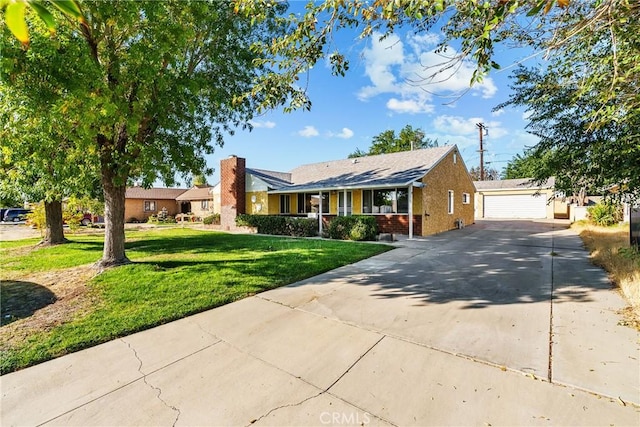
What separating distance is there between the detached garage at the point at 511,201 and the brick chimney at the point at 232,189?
935 inches

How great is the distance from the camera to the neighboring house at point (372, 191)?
49.9 feet

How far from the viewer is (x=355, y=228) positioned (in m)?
14.0

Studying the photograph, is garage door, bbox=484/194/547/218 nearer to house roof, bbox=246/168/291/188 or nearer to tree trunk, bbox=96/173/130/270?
house roof, bbox=246/168/291/188

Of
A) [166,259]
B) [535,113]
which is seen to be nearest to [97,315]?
[166,259]

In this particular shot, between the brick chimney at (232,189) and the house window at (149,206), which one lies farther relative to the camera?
the house window at (149,206)

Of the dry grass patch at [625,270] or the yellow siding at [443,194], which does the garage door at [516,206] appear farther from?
the dry grass patch at [625,270]

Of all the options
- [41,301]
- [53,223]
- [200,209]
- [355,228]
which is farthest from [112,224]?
[200,209]

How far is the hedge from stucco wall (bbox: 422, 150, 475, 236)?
19.3 ft

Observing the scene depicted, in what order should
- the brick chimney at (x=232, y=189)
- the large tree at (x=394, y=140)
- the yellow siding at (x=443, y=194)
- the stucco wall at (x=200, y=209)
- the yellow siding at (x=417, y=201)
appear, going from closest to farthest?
the yellow siding at (x=417, y=201), the yellow siding at (x=443, y=194), the brick chimney at (x=232, y=189), the stucco wall at (x=200, y=209), the large tree at (x=394, y=140)

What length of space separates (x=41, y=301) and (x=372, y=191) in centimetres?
1389

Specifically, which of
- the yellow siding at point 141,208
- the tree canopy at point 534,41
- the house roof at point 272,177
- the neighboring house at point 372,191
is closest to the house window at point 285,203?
the neighboring house at point 372,191

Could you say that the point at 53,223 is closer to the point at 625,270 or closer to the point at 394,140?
the point at 625,270

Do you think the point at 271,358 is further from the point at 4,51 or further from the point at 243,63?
the point at 243,63

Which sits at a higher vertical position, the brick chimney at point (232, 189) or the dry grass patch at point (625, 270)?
the brick chimney at point (232, 189)
